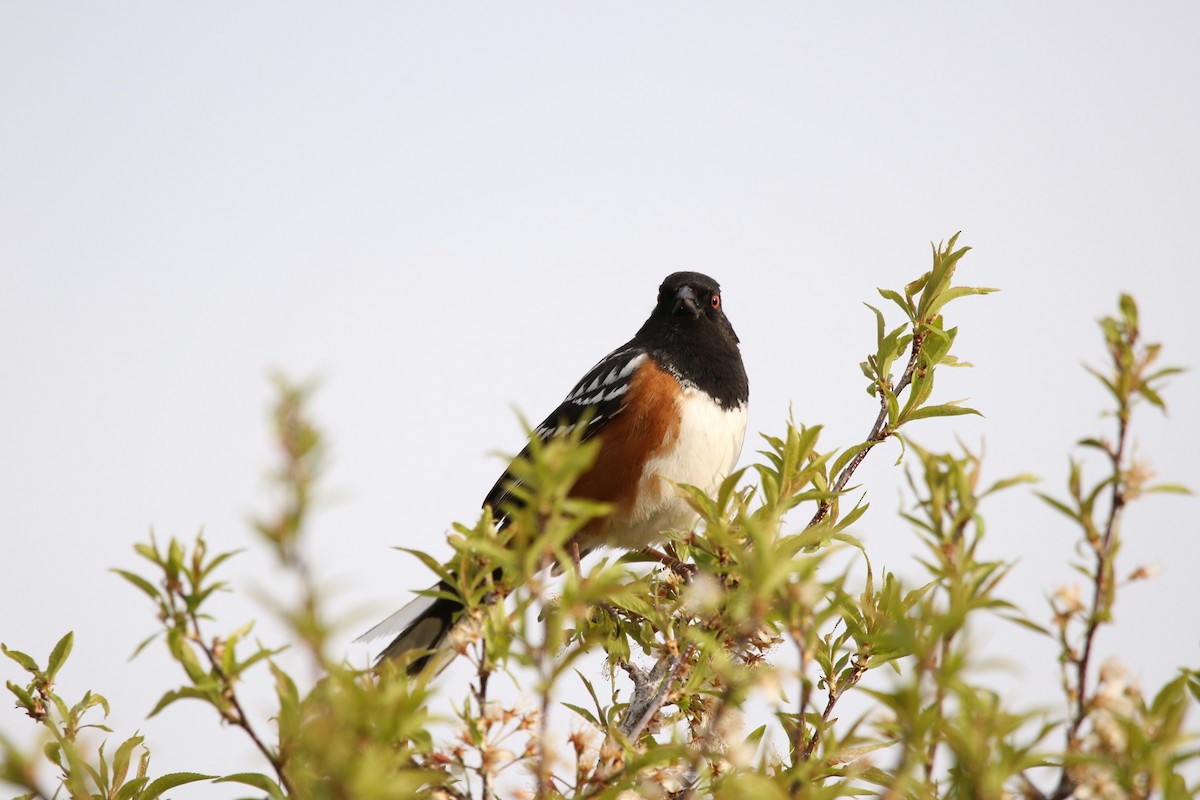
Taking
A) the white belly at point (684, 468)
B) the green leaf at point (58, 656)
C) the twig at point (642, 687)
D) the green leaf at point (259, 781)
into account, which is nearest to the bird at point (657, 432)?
the white belly at point (684, 468)

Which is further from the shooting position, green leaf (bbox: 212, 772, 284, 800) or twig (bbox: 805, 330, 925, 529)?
twig (bbox: 805, 330, 925, 529)

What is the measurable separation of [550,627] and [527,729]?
0.84ft

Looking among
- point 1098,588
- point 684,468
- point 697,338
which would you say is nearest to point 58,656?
point 1098,588

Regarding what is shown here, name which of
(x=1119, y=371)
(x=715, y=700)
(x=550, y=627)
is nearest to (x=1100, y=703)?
(x=1119, y=371)

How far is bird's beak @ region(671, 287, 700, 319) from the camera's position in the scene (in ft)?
14.3

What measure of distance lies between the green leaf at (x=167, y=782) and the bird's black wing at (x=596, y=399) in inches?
81.4

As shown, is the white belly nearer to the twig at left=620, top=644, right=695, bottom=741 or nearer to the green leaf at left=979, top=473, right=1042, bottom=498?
the twig at left=620, top=644, right=695, bottom=741

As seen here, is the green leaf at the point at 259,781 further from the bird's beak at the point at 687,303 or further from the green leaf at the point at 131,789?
the bird's beak at the point at 687,303

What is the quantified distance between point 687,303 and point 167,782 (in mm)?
2970

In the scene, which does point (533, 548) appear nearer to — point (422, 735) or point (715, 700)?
point (422, 735)

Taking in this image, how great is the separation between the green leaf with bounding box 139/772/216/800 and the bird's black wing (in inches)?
81.4

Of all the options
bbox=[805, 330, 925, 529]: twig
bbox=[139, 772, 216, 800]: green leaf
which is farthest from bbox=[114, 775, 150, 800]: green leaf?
bbox=[805, 330, 925, 529]: twig

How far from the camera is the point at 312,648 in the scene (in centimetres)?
100

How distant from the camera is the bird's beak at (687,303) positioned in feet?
14.3
